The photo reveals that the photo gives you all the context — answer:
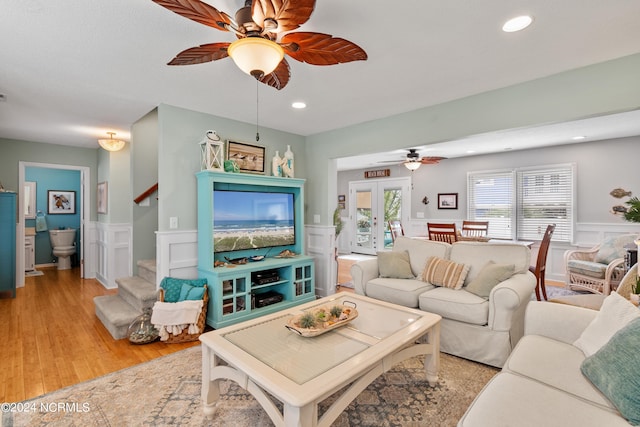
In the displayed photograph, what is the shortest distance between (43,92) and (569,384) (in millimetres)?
4609

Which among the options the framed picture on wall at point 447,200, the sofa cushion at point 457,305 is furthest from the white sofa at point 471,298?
the framed picture on wall at point 447,200

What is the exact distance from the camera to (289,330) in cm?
203

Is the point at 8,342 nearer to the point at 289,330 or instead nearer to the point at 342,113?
the point at 289,330

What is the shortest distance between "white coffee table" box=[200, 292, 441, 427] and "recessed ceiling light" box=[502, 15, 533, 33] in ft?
6.60

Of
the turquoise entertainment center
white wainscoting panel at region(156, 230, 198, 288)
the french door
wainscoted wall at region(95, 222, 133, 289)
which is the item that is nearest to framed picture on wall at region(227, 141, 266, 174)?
the turquoise entertainment center

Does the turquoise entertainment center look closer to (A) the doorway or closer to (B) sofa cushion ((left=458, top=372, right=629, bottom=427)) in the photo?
(B) sofa cushion ((left=458, top=372, right=629, bottom=427))

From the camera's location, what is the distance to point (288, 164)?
427 centimetres

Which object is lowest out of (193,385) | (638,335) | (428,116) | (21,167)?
(193,385)

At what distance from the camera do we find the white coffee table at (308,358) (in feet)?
4.65

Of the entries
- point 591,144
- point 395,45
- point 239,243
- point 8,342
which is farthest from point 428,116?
point 8,342

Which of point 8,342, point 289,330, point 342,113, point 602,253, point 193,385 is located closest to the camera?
point 289,330

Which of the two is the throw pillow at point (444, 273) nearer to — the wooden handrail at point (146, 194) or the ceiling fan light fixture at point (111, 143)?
the wooden handrail at point (146, 194)

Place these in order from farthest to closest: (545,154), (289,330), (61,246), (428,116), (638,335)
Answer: (61,246)
(545,154)
(428,116)
(289,330)
(638,335)

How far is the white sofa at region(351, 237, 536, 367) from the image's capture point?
2.48 meters
